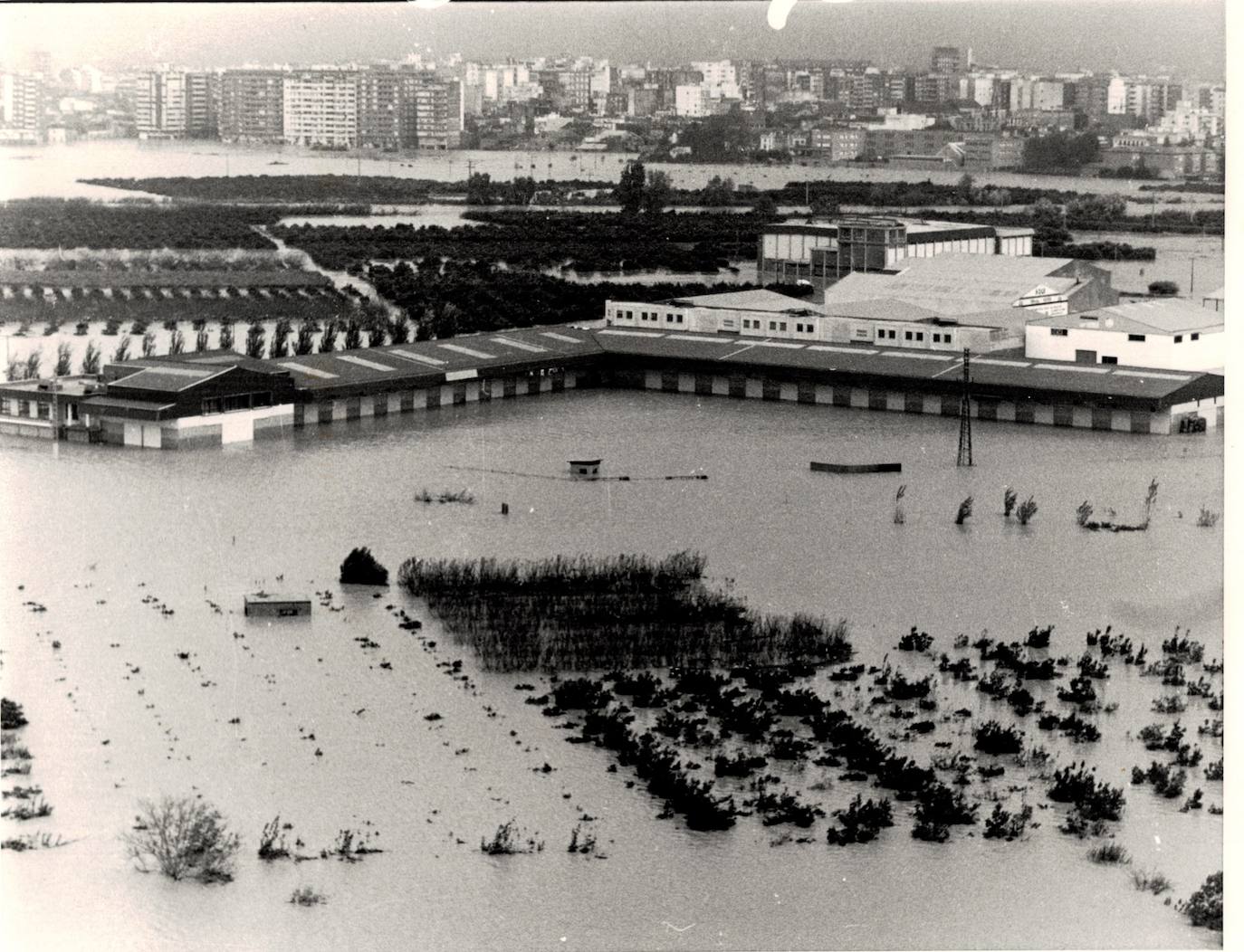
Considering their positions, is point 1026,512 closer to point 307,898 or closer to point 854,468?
point 854,468

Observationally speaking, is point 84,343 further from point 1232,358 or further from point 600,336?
point 1232,358

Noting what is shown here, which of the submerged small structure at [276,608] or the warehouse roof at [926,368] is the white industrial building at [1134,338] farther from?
the submerged small structure at [276,608]

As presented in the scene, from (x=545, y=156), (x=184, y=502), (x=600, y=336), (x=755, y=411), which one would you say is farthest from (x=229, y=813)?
(x=545, y=156)

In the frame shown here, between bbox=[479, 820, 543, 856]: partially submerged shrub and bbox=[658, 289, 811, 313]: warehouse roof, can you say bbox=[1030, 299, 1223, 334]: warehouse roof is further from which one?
bbox=[479, 820, 543, 856]: partially submerged shrub

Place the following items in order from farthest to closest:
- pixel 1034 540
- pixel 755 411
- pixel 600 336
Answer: pixel 600 336
pixel 755 411
pixel 1034 540

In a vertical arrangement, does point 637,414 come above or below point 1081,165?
below

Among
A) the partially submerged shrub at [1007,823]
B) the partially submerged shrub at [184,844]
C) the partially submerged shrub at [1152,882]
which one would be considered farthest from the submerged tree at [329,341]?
the partially submerged shrub at [1152,882]

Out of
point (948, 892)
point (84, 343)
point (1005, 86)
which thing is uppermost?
point (1005, 86)

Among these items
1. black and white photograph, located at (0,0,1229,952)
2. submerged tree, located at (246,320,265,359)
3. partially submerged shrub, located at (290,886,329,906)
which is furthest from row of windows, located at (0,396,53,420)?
partially submerged shrub, located at (290,886,329,906)
